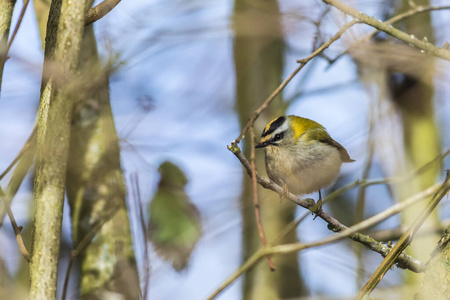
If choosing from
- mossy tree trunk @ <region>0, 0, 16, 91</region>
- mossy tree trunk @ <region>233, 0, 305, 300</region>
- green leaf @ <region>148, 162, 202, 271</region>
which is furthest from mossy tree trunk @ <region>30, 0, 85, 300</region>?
mossy tree trunk @ <region>233, 0, 305, 300</region>

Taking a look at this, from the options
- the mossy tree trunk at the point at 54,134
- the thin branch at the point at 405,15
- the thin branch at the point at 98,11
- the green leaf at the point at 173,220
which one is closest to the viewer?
the mossy tree trunk at the point at 54,134

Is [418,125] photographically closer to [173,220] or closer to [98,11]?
[173,220]

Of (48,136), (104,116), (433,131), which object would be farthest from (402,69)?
(48,136)

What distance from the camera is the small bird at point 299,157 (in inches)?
139

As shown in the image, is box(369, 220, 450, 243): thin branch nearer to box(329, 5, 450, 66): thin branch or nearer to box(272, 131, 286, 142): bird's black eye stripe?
box(272, 131, 286, 142): bird's black eye stripe

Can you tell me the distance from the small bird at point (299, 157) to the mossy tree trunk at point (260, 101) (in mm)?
232

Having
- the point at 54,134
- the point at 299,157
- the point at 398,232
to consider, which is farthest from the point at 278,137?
the point at 54,134

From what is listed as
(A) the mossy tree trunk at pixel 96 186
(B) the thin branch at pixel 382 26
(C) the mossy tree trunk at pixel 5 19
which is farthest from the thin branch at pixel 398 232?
(C) the mossy tree trunk at pixel 5 19

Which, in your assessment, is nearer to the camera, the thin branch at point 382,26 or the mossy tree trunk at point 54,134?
the mossy tree trunk at point 54,134

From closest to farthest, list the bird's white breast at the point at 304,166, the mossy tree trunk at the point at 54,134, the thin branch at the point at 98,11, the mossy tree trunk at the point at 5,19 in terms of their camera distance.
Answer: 1. the mossy tree trunk at the point at 54,134
2. the thin branch at the point at 98,11
3. the mossy tree trunk at the point at 5,19
4. the bird's white breast at the point at 304,166

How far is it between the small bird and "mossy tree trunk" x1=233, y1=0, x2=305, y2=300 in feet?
0.76

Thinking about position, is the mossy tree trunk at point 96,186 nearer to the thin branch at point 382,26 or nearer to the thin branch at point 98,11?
the thin branch at point 98,11

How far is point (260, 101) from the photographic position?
15.4 ft

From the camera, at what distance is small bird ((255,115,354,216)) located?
3.54 meters
